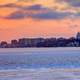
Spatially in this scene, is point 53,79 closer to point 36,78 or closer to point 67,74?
point 36,78

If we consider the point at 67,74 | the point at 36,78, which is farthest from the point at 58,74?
the point at 36,78

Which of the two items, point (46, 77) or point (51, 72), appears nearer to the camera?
point (46, 77)

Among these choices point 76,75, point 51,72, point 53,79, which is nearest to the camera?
point 53,79

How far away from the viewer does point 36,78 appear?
35.2m

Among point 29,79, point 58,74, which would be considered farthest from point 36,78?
point 58,74

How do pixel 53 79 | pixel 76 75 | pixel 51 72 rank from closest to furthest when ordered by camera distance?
pixel 53 79 < pixel 76 75 < pixel 51 72

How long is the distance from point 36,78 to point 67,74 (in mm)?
3748

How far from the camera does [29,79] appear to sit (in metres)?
34.8

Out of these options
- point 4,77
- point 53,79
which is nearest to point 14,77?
point 4,77

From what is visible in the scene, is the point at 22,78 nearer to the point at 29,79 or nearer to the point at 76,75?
the point at 29,79

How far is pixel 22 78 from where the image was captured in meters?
35.7

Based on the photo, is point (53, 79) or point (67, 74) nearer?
point (53, 79)

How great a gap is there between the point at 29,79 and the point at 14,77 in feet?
6.13

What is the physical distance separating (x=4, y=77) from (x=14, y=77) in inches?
28.3
